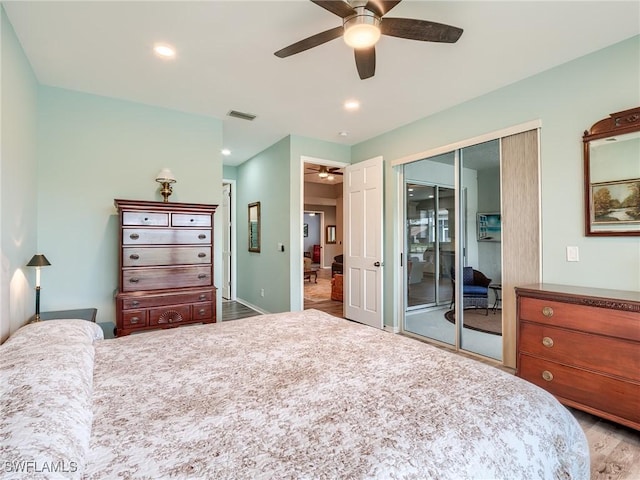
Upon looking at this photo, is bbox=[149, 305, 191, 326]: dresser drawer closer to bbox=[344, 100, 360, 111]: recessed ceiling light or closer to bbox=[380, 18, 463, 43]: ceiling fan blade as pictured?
bbox=[344, 100, 360, 111]: recessed ceiling light

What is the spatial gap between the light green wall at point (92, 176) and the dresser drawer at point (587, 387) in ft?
12.2

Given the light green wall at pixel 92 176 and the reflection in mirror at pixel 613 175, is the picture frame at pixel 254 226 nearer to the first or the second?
the light green wall at pixel 92 176

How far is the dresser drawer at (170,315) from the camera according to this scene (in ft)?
9.70

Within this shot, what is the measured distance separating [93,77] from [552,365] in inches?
176

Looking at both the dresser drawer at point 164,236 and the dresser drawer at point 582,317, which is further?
the dresser drawer at point 164,236

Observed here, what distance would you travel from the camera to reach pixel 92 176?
318 cm

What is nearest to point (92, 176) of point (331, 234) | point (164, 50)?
point (164, 50)

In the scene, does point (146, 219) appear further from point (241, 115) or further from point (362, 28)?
point (362, 28)

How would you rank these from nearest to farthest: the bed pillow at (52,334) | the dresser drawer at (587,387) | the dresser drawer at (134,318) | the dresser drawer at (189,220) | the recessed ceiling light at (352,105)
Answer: the bed pillow at (52,334), the dresser drawer at (587,387), the dresser drawer at (134,318), the dresser drawer at (189,220), the recessed ceiling light at (352,105)

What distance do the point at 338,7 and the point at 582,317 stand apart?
8.18 ft

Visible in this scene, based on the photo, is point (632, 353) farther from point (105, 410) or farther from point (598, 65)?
point (105, 410)

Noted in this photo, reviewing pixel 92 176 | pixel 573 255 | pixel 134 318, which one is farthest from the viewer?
pixel 92 176

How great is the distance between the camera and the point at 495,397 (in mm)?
1140

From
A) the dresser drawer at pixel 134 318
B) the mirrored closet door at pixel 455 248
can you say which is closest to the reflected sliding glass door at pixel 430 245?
the mirrored closet door at pixel 455 248
